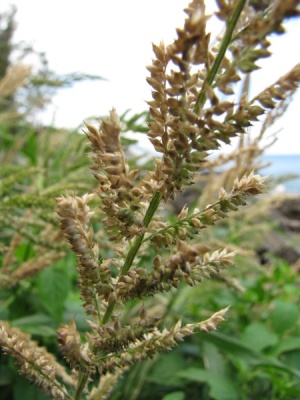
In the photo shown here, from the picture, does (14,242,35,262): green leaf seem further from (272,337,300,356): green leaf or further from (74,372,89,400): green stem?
(74,372,89,400): green stem

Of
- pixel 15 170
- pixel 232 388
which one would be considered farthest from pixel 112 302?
pixel 232 388

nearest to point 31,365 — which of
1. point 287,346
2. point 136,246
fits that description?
point 136,246

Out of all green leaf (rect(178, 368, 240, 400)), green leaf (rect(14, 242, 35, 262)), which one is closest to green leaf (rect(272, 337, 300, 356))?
green leaf (rect(178, 368, 240, 400))

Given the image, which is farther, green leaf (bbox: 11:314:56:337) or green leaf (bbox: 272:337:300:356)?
green leaf (bbox: 272:337:300:356)

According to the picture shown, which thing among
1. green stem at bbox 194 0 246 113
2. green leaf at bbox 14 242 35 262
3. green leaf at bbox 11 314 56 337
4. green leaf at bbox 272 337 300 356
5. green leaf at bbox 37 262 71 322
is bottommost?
green leaf at bbox 272 337 300 356

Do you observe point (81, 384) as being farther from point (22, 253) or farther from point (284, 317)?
point (284, 317)

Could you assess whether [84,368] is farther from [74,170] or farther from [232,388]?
[232,388]
